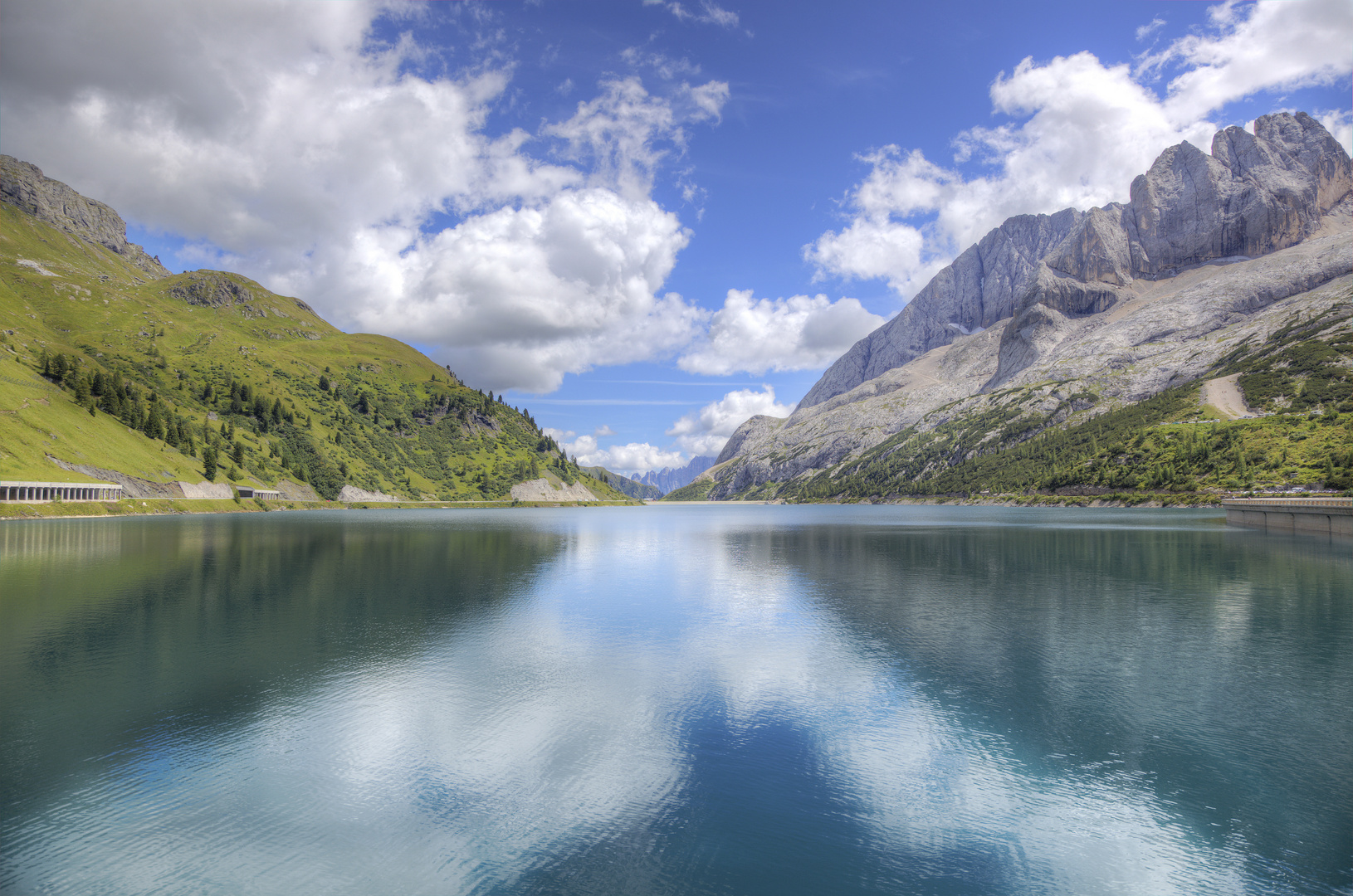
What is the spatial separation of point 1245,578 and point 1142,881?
5546cm

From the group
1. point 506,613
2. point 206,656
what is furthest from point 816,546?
point 206,656

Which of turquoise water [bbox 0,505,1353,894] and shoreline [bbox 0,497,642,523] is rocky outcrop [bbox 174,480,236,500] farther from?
turquoise water [bbox 0,505,1353,894]

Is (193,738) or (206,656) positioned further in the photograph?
(206,656)

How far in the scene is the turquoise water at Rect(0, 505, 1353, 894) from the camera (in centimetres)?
1367

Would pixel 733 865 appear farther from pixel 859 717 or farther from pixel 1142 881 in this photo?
pixel 859 717

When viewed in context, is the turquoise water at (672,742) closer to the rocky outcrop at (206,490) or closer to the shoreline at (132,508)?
the shoreline at (132,508)

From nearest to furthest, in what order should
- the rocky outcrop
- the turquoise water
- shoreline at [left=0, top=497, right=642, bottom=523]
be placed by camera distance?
the turquoise water
shoreline at [left=0, top=497, right=642, bottom=523]
the rocky outcrop

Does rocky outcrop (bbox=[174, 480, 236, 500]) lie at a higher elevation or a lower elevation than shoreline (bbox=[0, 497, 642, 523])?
higher

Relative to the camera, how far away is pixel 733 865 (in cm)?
1357

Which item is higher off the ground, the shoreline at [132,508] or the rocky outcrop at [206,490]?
the rocky outcrop at [206,490]

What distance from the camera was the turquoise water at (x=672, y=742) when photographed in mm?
13672

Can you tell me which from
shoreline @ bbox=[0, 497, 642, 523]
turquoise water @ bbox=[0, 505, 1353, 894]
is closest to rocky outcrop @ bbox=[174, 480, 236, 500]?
shoreline @ bbox=[0, 497, 642, 523]

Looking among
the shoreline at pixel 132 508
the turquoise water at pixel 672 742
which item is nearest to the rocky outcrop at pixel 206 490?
the shoreline at pixel 132 508

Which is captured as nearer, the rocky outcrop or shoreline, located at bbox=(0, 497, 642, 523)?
shoreline, located at bbox=(0, 497, 642, 523)
